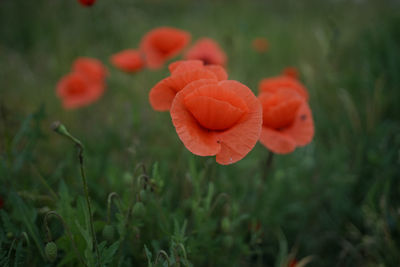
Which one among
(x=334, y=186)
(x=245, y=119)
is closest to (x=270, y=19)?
(x=334, y=186)

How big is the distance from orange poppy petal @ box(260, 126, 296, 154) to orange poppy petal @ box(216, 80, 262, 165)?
218 mm

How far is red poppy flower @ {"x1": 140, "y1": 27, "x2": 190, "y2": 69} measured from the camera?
1905 mm

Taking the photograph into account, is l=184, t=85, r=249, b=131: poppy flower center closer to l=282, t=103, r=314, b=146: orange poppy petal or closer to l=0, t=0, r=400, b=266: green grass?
l=0, t=0, r=400, b=266: green grass

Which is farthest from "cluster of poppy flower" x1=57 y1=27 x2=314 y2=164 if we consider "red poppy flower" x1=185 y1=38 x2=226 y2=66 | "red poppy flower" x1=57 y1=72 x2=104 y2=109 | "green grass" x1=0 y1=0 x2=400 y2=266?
"red poppy flower" x1=57 y1=72 x2=104 y2=109

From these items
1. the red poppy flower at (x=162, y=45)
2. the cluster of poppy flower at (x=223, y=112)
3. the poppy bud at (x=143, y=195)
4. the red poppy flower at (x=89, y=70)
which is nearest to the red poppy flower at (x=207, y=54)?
the red poppy flower at (x=162, y=45)

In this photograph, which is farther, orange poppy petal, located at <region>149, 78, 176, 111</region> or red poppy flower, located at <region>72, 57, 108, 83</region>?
red poppy flower, located at <region>72, 57, 108, 83</region>

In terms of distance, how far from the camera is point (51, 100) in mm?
2732

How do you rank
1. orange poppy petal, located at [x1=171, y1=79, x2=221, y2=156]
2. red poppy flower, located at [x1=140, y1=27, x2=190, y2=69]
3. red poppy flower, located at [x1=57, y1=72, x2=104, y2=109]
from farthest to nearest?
red poppy flower, located at [x1=57, y1=72, x2=104, y2=109] < red poppy flower, located at [x1=140, y1=27, x2=190, y2=69] < orange poppy petal, located at [x1=171, y1=79, x2=221, y2=156]

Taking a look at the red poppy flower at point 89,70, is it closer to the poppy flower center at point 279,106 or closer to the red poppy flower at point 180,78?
the red poppy flower at point 180,78

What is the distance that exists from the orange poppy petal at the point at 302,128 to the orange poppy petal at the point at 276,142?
0.07 m

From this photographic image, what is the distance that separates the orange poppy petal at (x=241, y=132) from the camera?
2.89 ft

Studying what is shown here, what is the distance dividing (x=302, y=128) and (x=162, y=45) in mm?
1191

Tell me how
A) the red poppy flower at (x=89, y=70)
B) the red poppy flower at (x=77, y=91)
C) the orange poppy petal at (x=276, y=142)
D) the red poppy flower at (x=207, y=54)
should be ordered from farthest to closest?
1. the red poppy flower at (x=89, y=70)
2. the red poppy flower at (x=77, y=91)
3. the red poppy flower at (x=207, y=54)
4. the orange poppy petal at (x=276, y=142)

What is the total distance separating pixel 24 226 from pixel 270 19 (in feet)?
16.4
